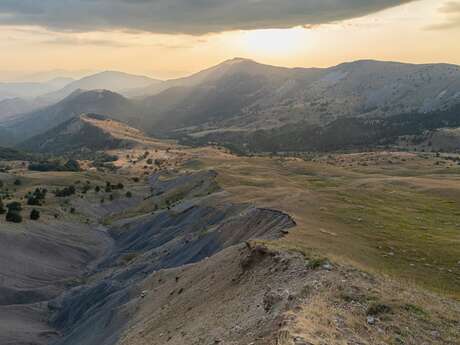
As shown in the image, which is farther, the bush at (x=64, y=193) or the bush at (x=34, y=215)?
the bush at (x=64, y=193)

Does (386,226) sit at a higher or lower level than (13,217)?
higher

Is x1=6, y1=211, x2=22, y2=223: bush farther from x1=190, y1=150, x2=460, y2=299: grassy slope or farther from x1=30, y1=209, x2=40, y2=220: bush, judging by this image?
x1=190, y1=150, x2=460, y2=299: grassy slope

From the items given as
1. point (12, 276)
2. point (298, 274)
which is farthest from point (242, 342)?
point (12, 276)

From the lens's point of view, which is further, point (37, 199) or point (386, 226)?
point (37, 199)

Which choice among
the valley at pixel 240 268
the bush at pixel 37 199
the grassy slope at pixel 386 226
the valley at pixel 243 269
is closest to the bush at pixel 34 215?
the valley at pixel 240 268

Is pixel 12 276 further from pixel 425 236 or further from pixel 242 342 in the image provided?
pixel 242 342

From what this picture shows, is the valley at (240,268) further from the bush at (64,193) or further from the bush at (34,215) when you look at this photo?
the bush at (64,193)

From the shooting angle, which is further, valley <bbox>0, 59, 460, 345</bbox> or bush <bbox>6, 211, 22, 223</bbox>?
bush <bbox>6, 211, 22, 223</bbox>

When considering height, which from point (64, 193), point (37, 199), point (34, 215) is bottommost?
point (64, 193)

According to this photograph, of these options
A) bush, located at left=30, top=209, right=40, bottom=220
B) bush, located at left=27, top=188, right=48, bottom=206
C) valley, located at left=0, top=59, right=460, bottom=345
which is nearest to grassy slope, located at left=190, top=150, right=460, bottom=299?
valley, located at left=0, top=59, right=460, bottom=345

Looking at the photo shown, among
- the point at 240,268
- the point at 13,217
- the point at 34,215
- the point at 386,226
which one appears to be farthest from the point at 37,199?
the point at 240,268

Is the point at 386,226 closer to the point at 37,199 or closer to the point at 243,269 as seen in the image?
the point at 243,269

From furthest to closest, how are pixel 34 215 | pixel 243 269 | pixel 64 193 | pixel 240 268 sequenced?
pixel 64 193, pixel 34 215, pixel 240 268, pixel 243 269
